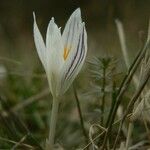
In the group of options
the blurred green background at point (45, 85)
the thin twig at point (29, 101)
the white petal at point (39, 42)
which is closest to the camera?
the white petal at point (39, 42)

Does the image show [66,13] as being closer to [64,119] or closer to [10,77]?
[10,77]

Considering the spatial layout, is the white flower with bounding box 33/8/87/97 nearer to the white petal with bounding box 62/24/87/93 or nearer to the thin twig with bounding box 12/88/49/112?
the white petal with bounding box 62/24/87/93

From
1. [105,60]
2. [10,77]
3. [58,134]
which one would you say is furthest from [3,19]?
[105,60]

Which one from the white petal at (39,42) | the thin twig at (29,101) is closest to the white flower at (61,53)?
the white petal at (39,42)

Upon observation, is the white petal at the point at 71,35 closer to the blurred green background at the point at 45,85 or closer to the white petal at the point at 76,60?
the white petal at the point at 76,60

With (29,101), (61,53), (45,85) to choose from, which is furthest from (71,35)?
(45,85)

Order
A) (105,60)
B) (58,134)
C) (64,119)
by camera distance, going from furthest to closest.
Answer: (64,119), (58,134), (105,60)

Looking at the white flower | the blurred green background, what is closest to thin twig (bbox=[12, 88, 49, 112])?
the blurred green background

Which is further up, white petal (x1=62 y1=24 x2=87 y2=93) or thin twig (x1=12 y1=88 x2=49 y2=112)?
white petal (x1=62 y1=24 x2=87 y2=93)
